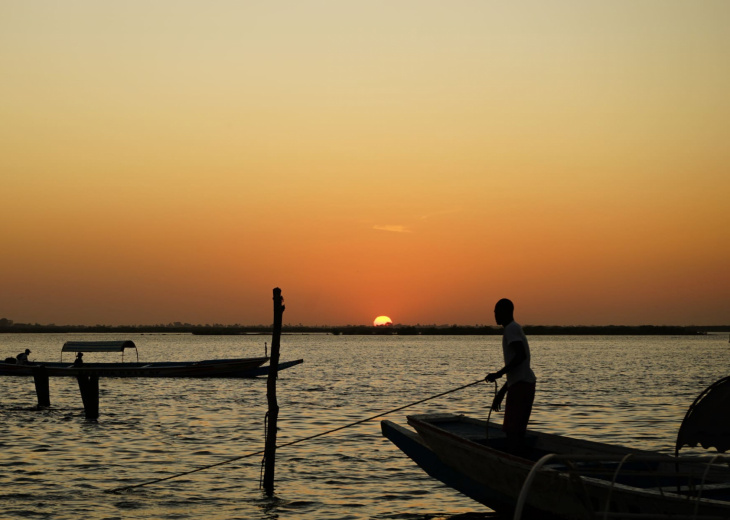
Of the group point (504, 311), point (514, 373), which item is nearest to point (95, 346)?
point (514, 373)

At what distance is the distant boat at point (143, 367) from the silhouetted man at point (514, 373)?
28132 millimetres

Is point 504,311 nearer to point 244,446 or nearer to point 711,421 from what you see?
point 711,421

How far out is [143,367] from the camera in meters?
42.2

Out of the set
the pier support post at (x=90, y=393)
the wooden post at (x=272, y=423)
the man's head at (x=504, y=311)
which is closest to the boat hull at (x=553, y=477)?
the man's head at (x=504, y=311)

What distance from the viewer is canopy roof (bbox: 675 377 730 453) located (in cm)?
1146

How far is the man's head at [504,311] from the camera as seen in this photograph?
38.3 feet

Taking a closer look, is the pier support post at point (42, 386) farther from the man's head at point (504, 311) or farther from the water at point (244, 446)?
the man's head at point (504, 311)

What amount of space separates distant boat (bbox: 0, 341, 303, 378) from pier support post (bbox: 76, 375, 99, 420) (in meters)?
8.10

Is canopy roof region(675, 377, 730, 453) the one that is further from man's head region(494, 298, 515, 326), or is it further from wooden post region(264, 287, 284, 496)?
wooden post region(264, 287, 284, 496)

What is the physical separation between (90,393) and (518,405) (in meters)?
21.3

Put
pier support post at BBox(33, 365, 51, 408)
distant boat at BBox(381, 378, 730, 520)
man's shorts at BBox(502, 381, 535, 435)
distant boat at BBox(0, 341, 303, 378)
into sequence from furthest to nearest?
distant boat at BBox(0, 341, 303, 378) < pier support post at BBox(33, 365, 51, 408) < man's shorts at BBox(502, 381, 535, 435) < distant boat at BBox(381, 378, 730, 520)

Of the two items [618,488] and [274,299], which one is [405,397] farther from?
[618,488]

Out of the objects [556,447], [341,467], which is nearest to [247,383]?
[341,467]

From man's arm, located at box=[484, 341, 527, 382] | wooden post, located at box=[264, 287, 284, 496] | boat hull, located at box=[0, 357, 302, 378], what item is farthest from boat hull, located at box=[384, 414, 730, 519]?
boat hull, located at box=[0, 357, 302, 378]
